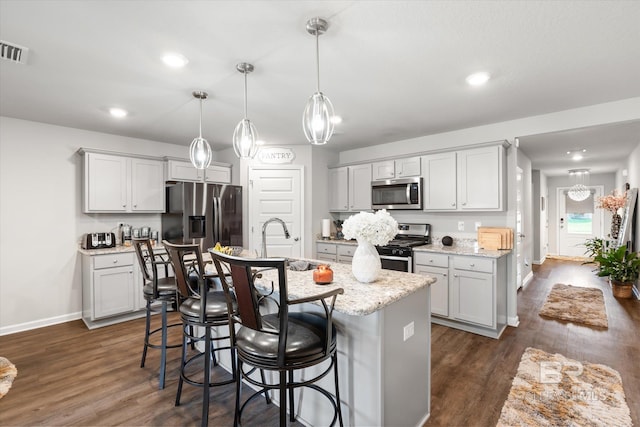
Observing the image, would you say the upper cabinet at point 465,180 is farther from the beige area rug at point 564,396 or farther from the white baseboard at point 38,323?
the white baseboard at point 38,323

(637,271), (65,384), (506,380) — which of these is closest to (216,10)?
(65,384)

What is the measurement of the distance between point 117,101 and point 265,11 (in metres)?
2.19

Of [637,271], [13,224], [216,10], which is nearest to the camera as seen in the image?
[216,10]

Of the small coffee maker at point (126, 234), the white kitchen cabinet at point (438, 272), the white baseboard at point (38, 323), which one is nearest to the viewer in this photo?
the white baseboard at point (38, 323)

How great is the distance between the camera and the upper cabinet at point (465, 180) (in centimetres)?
377

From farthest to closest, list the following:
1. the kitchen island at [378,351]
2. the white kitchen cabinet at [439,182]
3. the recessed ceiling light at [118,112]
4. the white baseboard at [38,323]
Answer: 1. the white kitchen cabinet at [439,182]
2. the white baseboard at [38,323]
3. the recessed ceiling light at [118,112]
4. the kitchen island at [378,351]

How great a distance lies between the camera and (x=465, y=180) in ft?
13.2

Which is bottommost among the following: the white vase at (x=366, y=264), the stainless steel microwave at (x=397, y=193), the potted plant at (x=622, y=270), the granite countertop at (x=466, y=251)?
the potted plant at (x=622, y=270)

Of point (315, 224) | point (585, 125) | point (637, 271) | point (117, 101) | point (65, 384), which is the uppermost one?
point (117, 101)

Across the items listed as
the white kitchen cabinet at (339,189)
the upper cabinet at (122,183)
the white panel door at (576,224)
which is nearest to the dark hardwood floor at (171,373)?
the upper cabinet at (122,183)

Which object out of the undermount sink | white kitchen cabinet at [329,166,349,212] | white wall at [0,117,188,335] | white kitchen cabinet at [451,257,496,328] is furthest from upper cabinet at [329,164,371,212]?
white wall at [0,117,188,335]

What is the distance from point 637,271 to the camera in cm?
498

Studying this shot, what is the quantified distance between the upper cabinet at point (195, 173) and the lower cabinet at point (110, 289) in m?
1.28

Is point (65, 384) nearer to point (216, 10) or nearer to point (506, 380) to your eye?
point (216, 10)
